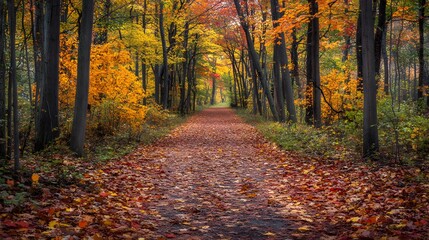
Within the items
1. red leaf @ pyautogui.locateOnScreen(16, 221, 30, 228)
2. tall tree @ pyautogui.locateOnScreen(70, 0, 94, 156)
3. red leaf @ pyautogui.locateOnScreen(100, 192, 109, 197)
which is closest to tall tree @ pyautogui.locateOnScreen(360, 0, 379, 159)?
red leaf @ pyautogui.locateOnScreen(100, 192, 109, 197)

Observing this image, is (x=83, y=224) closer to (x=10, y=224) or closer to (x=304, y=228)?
(x=10, y=224)

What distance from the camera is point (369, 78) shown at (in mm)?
8305

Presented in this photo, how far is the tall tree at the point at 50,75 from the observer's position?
9.77 meters

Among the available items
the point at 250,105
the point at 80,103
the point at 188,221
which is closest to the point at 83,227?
the point at 188,221

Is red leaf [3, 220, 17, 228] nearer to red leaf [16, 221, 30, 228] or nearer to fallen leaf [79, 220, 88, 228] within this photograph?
red leaf [16, 221, 30, 228]

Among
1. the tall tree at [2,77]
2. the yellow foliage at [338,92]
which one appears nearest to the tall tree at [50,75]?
the tall tree at [2,77]

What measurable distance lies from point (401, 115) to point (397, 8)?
6.00 m

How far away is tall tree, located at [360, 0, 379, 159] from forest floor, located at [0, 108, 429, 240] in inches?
26.6

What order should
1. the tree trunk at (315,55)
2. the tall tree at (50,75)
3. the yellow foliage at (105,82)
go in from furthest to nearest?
the tree trunk at (315,55), the yellow foliage at (105,82), the tall tree at (50,75)

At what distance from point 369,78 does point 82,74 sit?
7158 mm

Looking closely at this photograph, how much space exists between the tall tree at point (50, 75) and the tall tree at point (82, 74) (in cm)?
68

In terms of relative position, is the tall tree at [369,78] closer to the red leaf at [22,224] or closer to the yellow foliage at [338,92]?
the yellow foliage at [338,92]

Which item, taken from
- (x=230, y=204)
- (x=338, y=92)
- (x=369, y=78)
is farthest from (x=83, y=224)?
(x=338, y=92)

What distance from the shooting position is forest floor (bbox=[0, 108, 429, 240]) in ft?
14.9
